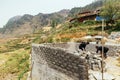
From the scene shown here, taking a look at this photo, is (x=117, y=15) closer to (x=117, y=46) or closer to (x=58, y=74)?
(x=117, y=46)

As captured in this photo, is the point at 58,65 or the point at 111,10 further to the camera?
the point at 111,10

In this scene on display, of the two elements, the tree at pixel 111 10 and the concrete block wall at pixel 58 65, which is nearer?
the concrete block wall at pixel 58 65

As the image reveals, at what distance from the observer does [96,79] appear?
1180 centimetres

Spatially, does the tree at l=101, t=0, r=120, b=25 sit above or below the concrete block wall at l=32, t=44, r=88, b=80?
above

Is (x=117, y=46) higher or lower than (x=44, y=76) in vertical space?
higher

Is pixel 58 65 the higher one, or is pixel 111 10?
pixel 111 10

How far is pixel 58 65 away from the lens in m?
12.4

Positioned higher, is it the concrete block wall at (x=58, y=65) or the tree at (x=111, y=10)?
the tree at (x=111, y=10)

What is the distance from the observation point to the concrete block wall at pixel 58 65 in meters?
9.86

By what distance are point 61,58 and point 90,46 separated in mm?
12270

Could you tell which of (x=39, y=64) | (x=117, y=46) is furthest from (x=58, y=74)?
(x=117, y=46)

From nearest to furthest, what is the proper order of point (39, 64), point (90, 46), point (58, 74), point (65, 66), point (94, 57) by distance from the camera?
point (65, 66), point (58, 74), point (94, 57), point (39, 64), point (90, 46)

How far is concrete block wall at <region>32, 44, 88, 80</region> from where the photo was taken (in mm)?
9859

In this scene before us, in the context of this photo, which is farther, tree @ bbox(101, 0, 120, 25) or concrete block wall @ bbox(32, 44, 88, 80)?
tree @ bbox(101, 0, 120, 25)
